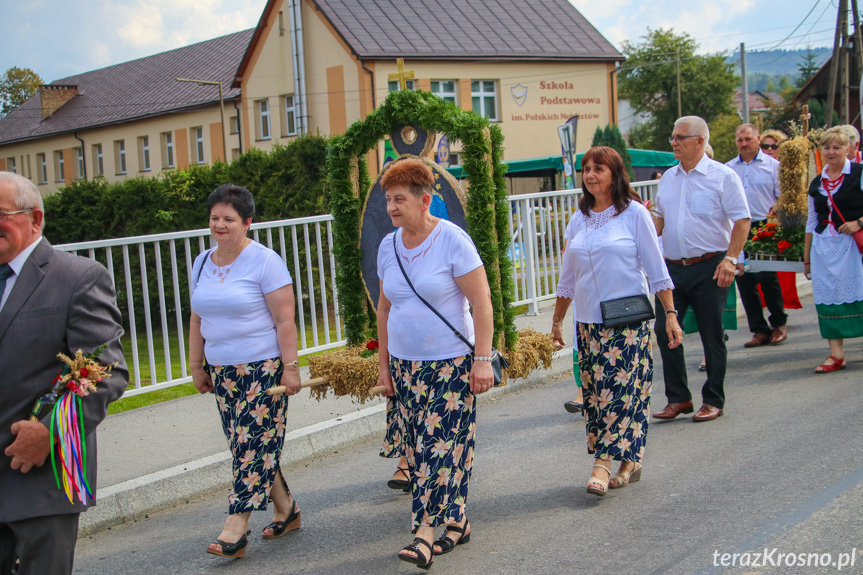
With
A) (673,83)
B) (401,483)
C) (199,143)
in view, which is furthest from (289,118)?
(673,83)

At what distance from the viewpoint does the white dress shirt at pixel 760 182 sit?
9.00 metres

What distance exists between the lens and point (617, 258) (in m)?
4.93

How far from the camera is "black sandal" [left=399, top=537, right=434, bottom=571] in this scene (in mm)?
3881

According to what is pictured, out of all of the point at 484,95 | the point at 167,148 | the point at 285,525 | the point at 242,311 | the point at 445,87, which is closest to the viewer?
the point at 242,311

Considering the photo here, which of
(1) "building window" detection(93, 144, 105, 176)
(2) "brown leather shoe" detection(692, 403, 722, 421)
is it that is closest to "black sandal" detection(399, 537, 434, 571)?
(2) "brown leather shoe" detection(692, 403, 722, 421)

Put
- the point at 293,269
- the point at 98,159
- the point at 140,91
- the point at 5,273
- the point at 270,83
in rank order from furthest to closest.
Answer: the point at 98,159 < the point at 140,91 < the point at 270,83 < the point at 293,269 < the point at 5,273

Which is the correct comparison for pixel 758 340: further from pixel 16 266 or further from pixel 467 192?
pixel 16 266

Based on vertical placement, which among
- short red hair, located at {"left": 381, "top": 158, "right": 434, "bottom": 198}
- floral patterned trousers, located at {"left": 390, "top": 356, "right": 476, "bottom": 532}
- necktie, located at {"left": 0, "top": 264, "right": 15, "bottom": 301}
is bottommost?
floral patterned trousers, located at {"left": 390, "top": 356, "right": 476, "bottom": 532}

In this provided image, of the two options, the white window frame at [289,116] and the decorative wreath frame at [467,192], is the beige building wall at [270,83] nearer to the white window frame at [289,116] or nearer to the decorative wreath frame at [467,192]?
the white window frame at [289,116]

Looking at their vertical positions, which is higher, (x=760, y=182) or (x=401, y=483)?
(x=760, y=182)

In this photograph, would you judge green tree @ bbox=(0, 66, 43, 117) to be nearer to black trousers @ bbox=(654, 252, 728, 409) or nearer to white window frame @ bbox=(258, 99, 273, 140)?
white window frame @ bbox=(258, 99, 273, 140)

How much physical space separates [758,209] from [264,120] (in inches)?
1344

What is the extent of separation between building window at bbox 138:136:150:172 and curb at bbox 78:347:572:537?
45085 mm

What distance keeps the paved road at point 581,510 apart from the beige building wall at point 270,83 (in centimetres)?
3346
